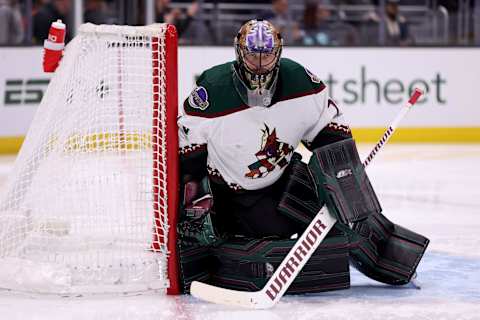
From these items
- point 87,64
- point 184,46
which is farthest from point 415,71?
point 87,64

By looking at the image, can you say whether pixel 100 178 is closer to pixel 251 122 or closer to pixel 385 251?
pixel 251 122

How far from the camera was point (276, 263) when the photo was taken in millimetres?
3264

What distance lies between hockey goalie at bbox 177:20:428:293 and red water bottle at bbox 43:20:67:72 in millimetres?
502

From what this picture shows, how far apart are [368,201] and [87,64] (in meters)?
0.96

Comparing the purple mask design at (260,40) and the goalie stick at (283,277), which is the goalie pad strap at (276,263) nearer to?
the goalie stick at (283,277)

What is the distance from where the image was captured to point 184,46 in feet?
27.6

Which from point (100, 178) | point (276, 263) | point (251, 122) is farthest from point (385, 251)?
point (100, 178)

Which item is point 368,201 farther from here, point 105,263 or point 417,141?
point 417,141

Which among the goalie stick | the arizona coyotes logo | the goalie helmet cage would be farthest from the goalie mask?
the goalie stick

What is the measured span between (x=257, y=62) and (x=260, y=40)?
0.21ft

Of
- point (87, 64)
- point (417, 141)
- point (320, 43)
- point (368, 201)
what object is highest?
point (87, 64)

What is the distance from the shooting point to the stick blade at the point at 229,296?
3113mm

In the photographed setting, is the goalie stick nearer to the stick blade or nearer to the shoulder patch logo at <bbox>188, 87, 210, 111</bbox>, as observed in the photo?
the stick blade

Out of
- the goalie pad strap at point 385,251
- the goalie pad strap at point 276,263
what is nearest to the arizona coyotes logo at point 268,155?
the goalie pad strap at point 276,263
